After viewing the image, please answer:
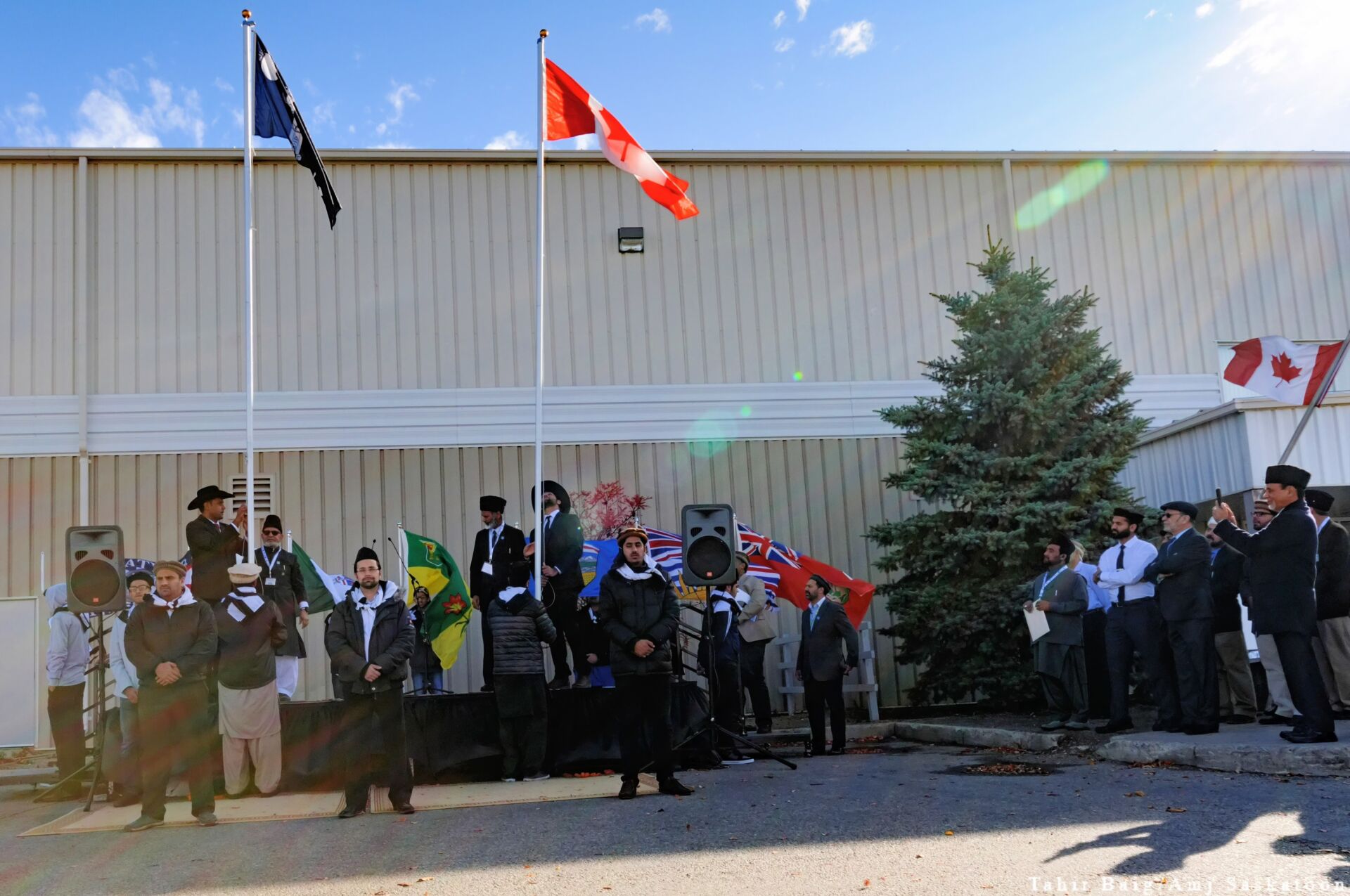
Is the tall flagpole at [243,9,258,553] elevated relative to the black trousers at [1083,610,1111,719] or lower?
elevated

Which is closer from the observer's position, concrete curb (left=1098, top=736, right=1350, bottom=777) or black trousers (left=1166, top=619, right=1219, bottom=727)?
concrete curb (left=1098, top=736, right=1350, bottom=777)

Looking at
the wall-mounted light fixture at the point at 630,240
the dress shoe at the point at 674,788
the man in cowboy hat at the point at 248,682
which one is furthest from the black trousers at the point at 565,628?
the wall-mounted light fixture at the point at 630,240

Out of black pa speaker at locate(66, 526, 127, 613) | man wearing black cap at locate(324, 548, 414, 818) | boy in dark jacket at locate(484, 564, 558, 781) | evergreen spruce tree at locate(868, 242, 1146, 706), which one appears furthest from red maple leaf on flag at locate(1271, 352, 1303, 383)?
black pa speaker at locate(66, 526, 127, 613)

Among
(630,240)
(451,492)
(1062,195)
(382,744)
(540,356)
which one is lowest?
(382,744)

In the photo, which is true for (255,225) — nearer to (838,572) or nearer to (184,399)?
(184,399)

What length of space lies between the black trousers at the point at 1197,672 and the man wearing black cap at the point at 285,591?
25.0 feet

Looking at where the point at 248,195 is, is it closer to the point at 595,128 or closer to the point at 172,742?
the point at 595,128

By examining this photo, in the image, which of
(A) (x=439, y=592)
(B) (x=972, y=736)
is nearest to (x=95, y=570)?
(A) (x=439, y=592)

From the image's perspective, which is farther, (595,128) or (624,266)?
(624,266)

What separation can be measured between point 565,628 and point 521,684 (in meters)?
2.43

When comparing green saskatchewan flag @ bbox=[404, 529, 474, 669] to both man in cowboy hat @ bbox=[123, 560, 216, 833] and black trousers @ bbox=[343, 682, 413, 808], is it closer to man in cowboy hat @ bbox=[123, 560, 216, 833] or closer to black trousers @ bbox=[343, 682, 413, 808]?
black trousers @ bbox=[343, 682, 413, 808]

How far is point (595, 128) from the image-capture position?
12148 millimetres

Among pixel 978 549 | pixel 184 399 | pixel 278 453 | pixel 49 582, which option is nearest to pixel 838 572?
pixel 978 549

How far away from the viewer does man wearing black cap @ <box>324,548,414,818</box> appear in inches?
320
